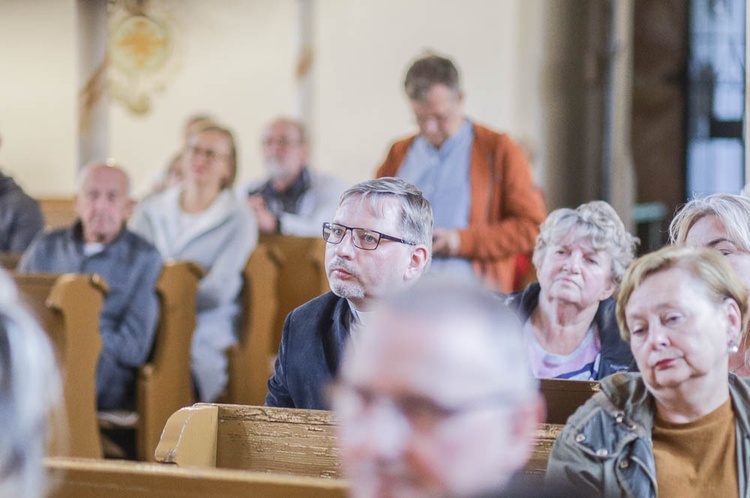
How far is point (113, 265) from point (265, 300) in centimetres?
84

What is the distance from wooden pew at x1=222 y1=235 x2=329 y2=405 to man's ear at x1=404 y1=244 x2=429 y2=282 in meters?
2.41

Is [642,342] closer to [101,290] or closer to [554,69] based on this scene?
[101,290]

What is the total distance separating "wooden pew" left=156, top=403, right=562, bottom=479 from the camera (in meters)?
2.11

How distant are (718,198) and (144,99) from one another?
7.73 m

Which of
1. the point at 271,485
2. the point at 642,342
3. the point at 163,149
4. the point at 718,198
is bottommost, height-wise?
the point at 271,485

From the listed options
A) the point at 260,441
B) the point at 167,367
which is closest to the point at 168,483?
the point at 260,441

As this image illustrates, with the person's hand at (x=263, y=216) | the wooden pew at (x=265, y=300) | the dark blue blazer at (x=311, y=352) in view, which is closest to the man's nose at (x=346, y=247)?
the dark blue blazer at (x=311, y=352)

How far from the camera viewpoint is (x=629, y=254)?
3016 mm

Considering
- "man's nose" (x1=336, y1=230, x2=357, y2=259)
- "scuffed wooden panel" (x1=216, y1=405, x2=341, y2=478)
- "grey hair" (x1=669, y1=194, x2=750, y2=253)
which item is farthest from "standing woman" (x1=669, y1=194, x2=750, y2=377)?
"scuffed wooden panel" (x1=216, y1=405, x2=341, y2=478)

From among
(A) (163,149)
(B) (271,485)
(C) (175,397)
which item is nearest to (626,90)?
(A) (163,149)

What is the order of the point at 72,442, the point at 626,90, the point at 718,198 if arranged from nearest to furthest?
the point at 718,198 < the point at 72,442 < the point at 626,90

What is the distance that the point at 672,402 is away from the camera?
6.18ft

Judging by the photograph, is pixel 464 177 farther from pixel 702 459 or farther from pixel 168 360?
pixel 702 459

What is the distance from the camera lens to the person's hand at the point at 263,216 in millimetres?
6059
